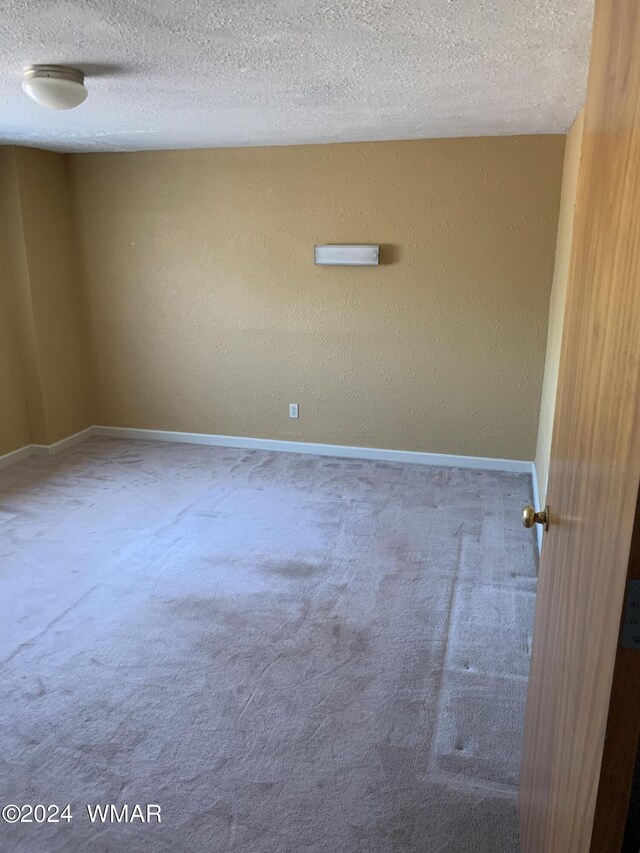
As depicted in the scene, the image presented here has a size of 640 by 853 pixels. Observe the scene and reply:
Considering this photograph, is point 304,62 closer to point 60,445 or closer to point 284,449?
point 284,449

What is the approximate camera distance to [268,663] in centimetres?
249

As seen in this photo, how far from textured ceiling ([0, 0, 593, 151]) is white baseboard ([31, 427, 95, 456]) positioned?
226cm

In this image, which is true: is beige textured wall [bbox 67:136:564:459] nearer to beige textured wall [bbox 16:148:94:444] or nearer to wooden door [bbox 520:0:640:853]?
beige textured wall [bbox 16:148:94:444]

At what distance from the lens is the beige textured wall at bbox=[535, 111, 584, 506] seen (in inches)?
131

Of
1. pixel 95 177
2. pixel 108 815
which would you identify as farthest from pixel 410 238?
pixel 108 815

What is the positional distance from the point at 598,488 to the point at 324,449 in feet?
12.9

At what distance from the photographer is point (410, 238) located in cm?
428

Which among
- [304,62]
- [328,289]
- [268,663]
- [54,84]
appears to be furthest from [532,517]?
[328,289]

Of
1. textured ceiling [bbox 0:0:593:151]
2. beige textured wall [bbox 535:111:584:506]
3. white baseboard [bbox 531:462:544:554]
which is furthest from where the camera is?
white baseboard [bbox 531:462:544:554]

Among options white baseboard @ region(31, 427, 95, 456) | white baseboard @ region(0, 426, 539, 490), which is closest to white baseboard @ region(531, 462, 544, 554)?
white baseboard @ region(0, 426, 539, 490)

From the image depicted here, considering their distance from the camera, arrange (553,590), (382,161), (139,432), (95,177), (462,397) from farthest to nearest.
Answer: (139,432)
(95,177)
(462,397)
(382,161)
(553,590)

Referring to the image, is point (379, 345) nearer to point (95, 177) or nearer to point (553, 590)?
point (95, 177)

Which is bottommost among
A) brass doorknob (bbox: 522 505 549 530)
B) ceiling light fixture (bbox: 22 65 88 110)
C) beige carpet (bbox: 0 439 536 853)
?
beige carpet (bbox: 0 439 536 853)

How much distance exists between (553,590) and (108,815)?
1.44 meters
